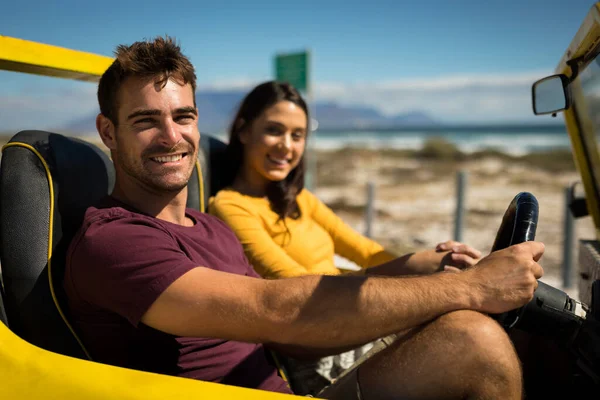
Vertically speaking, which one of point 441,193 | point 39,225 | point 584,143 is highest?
point 584,143

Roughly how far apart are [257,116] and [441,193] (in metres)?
12.5

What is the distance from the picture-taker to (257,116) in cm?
266

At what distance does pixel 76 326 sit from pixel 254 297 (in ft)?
1.98

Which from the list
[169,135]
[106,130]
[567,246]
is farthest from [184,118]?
[567,246]

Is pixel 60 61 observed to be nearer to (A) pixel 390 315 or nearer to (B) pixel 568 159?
(A) pixel 390 315

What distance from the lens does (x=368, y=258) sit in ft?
9.09

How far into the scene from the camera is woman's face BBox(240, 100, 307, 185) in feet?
8.62

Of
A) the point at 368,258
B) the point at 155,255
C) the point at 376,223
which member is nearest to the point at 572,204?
the point at 368,258

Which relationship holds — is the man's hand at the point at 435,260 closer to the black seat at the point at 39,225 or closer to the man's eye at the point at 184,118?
the man's eye at the point at 184,118

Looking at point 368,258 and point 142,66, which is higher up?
point 142,66

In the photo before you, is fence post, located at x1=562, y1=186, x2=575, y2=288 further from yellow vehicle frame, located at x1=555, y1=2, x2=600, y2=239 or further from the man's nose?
the man's nose

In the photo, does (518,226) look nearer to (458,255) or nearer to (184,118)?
(458,255)

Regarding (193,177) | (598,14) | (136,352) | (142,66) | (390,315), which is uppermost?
(598,14)

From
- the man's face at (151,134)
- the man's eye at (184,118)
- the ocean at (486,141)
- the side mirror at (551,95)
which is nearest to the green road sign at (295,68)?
the side mirror at (551,95)
